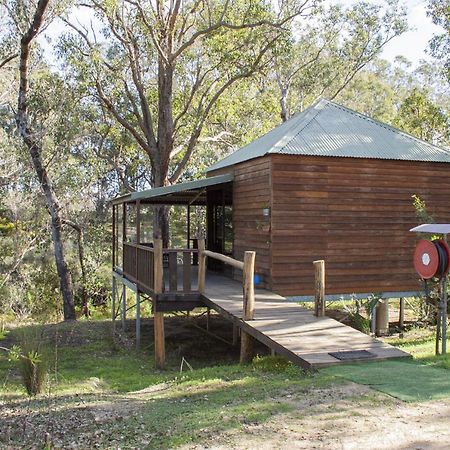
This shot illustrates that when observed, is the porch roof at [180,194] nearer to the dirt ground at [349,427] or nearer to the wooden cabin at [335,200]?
the wooden cabin at [335,200]

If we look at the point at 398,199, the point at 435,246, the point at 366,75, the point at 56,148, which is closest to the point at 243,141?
the point at 56,148

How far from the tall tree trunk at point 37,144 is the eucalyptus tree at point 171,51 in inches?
109

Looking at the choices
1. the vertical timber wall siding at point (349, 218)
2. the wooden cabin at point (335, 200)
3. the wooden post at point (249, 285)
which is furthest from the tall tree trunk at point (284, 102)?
the wooden post at point (249, 285)

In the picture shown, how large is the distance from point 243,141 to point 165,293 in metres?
14.3

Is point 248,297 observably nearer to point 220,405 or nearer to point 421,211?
point 220,405

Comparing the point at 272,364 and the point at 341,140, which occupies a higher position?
the point at 341,140

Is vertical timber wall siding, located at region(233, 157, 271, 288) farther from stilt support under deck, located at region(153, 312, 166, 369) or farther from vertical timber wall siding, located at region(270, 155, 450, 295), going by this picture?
stilt support under deck, located at region(153, 312, 166, 369)

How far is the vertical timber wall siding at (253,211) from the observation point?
1185 cm

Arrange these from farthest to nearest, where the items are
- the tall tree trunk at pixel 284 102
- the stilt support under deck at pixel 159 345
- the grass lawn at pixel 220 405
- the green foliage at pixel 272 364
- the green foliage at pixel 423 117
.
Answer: the tall tree trunk at pixel 284 102, the green foliage at pixel 423 117, the stilt support under deck at pixel 159 345, the green foliage at pixel 272 364, the grass lawn at pixel 220 405

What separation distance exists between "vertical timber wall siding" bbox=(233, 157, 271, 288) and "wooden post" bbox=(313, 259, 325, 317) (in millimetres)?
2921

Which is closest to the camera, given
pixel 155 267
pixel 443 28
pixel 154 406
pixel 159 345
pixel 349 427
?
pixel 349 427

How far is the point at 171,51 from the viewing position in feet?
66.1

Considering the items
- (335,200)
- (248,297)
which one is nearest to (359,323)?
(335,200)

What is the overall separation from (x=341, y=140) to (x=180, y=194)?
18.6ft
